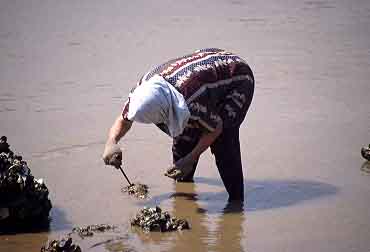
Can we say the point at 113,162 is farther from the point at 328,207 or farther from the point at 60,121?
the point at 60,121

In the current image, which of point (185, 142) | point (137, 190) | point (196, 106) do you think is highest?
point (196, 106)

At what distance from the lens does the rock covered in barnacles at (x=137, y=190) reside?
535 cm

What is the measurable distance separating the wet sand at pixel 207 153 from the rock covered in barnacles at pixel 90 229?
91mm

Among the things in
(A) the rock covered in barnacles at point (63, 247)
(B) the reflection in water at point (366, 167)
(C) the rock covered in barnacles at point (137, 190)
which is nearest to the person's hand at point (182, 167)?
(C) the rock covered in barnacles at point (137, 190)

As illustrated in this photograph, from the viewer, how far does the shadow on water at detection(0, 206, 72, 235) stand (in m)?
4.60

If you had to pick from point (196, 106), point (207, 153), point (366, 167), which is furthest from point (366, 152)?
point (196, 106)

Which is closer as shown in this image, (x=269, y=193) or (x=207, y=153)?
(x=269, y=193)

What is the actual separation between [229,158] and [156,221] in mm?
830

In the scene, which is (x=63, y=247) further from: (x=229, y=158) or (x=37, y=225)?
(x=229, y=158)

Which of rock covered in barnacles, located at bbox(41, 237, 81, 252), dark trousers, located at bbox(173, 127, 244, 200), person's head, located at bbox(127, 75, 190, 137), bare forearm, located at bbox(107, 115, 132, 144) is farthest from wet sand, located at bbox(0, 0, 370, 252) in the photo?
person's head, located at bbox(127, 75, 190, 137)

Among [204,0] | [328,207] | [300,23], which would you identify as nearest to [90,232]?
[328,207]

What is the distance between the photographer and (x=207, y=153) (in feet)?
21.0

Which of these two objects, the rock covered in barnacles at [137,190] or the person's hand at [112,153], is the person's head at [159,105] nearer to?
the person's hand at [112,153]

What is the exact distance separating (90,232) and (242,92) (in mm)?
1469
